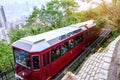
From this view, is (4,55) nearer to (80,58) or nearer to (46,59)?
(46,59)

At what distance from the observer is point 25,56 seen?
7.81 meters

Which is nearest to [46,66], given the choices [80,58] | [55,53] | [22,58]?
[55,53]

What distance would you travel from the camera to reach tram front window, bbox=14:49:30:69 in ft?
25.4

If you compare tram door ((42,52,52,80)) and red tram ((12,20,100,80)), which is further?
tram door ((42,52,52,80))

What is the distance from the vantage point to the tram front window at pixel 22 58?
7.74m

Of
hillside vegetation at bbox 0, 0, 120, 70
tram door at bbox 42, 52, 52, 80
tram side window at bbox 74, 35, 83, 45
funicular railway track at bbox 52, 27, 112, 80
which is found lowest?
funicular railway track at bbox 52, 27, 112, 80

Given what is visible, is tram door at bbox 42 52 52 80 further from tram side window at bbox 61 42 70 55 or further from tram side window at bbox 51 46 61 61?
tram side window at bbox 61 42 70 55

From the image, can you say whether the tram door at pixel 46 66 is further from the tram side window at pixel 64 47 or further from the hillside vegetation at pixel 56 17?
the hillside vegetation at pixel 56 17

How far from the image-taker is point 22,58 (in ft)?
26.3

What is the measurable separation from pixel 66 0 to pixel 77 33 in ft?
26.3

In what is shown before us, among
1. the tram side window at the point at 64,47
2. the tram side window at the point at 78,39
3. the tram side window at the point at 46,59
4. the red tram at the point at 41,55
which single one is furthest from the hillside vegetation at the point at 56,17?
the tram side window at the point at 46,59

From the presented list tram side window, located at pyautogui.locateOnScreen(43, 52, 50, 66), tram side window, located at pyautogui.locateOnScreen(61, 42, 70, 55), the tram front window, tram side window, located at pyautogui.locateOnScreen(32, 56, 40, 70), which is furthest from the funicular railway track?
the tram front window

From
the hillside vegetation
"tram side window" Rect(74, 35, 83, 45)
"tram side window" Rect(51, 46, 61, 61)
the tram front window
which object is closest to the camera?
the tram front window

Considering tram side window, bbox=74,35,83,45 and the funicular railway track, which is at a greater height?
tram side window, bbox=74,35,83,45
